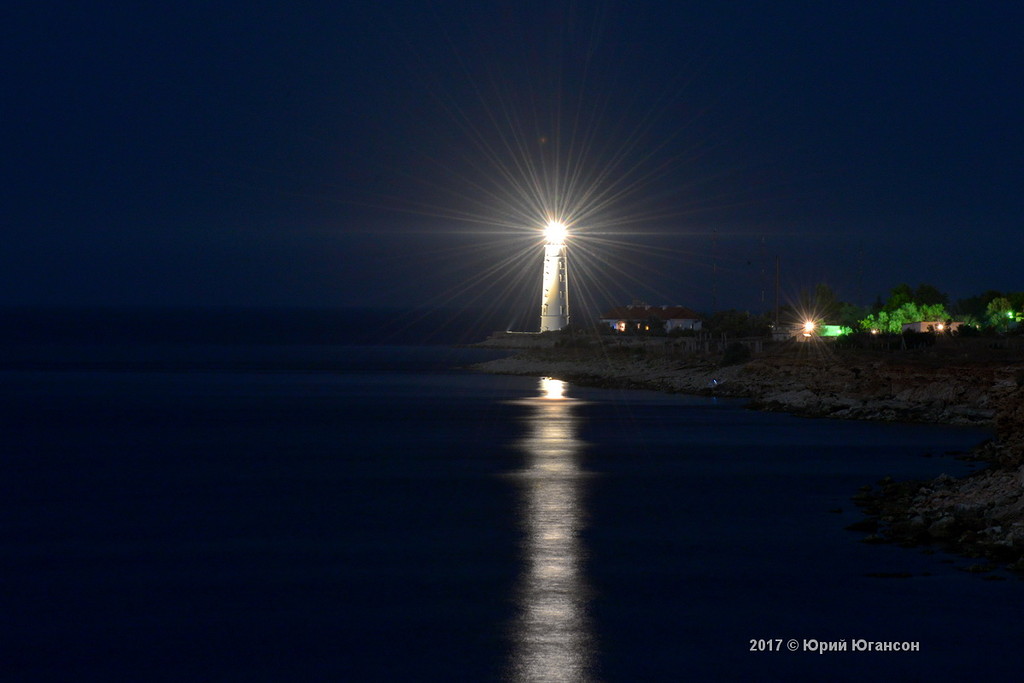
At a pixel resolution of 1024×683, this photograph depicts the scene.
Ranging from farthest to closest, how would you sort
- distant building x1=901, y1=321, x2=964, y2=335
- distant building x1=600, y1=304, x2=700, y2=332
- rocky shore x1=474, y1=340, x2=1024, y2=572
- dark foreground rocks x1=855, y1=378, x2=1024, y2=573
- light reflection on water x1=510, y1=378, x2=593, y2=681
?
distant building x1=600, y1=304, x2=700, y2=332 → distant building x1=901, y1=321, x2=964, y2=335 → rocky shore x1=474, y1=340, x2=1024, y2=572 → dark foreground rocks x1=855, y1=378, x2=1024, y2=573 → light reflection on water x1=510, y1=378, x2=593, y2=681

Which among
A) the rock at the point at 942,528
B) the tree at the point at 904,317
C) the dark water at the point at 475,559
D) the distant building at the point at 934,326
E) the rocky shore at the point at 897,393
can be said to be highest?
the tree at the point at 904,317

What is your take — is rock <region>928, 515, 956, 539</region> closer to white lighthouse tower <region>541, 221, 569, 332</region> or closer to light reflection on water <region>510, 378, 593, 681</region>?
light reflection on water <region>510, 378, 593, 681</region>

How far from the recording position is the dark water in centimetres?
1396

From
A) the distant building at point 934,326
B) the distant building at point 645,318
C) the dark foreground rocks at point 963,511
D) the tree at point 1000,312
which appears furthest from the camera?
the distant building at point 645,318

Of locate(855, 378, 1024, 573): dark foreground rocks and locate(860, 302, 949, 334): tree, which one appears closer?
locate(855, 378, 1024, 573): dark foreground rocks

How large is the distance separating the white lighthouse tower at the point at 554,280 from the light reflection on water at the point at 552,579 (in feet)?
289

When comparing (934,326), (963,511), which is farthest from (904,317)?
(963,511)

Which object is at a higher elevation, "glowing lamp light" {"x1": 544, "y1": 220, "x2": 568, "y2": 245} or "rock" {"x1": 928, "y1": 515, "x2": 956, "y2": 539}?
"glowing lamp light" {"x1": 544, "y1": 220, "x2": 568, "y2": 245}

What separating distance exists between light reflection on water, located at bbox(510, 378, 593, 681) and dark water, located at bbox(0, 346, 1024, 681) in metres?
0.05

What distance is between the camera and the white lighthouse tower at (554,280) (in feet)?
409

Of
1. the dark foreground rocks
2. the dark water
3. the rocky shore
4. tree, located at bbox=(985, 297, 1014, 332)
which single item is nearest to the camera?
the dark water

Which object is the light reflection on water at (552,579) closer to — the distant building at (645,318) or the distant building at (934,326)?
the distant building at (934,326)

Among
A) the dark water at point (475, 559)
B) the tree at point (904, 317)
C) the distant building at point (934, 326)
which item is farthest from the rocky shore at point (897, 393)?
the tree at point (904, 317)

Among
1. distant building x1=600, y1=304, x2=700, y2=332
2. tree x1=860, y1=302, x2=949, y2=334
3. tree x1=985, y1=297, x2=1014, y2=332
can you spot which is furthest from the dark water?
distant building x1=600, y1=304, x2=700, y2=332
